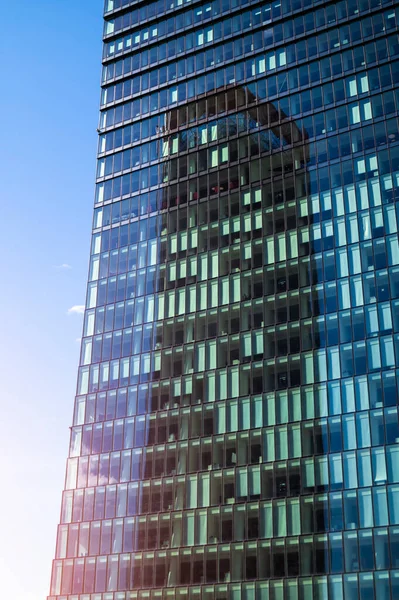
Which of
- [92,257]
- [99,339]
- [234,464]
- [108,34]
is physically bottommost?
[234,464]

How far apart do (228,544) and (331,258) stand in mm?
28898

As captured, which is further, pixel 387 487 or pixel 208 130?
pixel 208 130

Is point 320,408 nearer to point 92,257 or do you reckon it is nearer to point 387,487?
point 387,487

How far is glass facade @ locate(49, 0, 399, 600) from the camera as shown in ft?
257

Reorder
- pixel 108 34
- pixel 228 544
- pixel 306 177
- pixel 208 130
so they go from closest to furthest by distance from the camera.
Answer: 1. pixel 228 544
2. pixel 306 177
3. pixel 208 130
4. pixel 108 34

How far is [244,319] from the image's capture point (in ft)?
298

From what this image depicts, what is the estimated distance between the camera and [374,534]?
7350 cm

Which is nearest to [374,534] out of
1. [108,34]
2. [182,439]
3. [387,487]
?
[387,487]

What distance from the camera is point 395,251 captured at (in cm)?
8481

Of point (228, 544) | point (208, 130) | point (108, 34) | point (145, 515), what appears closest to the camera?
point (228, 544)

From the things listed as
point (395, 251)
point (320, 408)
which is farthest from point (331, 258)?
point (320, 408)

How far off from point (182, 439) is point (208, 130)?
37337mm

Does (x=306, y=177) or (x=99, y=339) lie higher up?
(x=306, y=177)

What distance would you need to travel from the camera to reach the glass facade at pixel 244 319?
7844cm
